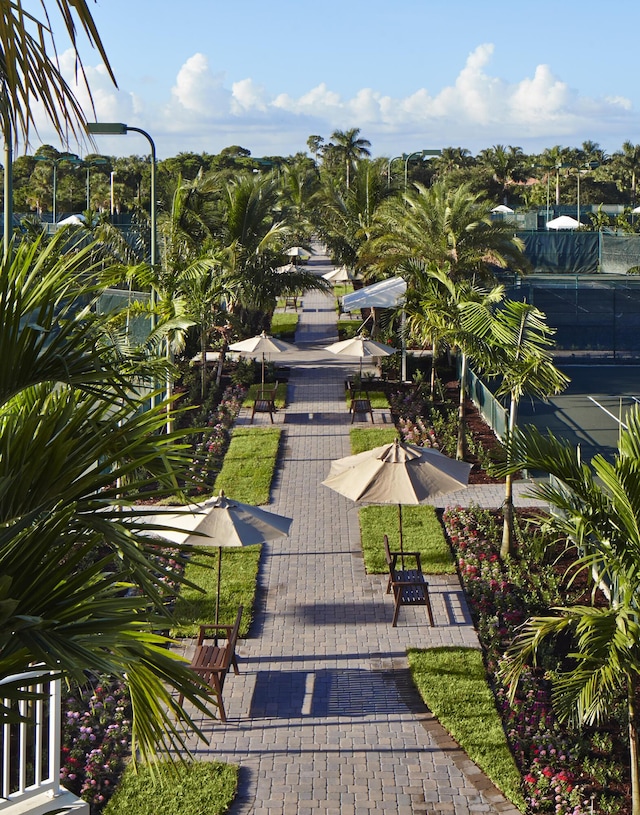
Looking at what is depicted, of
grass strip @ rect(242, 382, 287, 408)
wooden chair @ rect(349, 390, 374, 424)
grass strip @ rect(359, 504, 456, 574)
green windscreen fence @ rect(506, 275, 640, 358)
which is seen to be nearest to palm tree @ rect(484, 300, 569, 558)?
grass strip @ rect(359, 504, 456, 574)

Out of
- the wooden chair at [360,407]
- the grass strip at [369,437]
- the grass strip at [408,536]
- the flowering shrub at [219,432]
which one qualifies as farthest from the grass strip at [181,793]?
the wooden chair at [360,407]

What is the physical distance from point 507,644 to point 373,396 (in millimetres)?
13981

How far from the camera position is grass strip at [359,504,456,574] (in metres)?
14.8

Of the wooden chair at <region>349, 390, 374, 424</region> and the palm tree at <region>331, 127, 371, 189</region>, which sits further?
the palm tree at <region>331, 127, 371, 189</region>

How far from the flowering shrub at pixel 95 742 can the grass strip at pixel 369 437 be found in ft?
34.7

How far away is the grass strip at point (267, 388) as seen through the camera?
25075 millimetres

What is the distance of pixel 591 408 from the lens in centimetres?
2594

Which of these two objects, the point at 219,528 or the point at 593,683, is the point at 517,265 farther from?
the point at 593,683

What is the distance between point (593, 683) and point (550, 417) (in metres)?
17.7

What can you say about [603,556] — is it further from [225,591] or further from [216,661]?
[225,591]

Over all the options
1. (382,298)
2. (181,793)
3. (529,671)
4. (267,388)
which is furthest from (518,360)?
(267,388)

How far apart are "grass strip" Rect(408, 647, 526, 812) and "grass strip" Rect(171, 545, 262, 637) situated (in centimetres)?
248

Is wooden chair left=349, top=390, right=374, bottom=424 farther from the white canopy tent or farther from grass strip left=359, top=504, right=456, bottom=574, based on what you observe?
grass strip left=359, top=504, right=456, bottom=574

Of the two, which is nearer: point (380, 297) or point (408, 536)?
point (408, 536)
